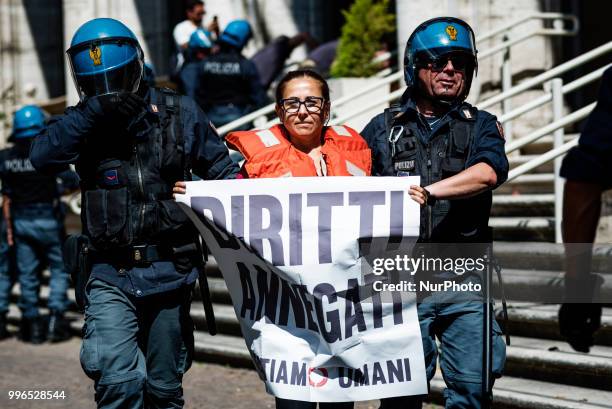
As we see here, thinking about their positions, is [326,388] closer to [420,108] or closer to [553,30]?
[420,108]

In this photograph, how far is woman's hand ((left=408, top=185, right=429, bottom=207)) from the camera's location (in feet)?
13.4

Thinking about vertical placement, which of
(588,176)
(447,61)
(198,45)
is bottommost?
(588,176)

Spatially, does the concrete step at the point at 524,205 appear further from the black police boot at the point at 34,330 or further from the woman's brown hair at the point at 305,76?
the black police boot at the point at 34,330

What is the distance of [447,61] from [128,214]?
1531 mm

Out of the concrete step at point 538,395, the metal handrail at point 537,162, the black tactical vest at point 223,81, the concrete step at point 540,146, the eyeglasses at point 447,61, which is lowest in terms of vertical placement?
the concrete step at point 538,395

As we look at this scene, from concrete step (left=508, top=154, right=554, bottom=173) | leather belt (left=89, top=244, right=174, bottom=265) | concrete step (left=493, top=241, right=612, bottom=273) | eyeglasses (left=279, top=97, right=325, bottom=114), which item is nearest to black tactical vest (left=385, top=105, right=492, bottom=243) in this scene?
eyeglasses (left=279, top=97, right=325, bottom=114)

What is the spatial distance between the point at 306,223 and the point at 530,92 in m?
6.08

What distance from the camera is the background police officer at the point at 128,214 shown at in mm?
4254

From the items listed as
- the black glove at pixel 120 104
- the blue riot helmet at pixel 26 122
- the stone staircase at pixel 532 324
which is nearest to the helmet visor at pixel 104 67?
the black glove at pixel 120 104

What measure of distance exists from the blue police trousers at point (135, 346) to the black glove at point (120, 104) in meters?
0.75

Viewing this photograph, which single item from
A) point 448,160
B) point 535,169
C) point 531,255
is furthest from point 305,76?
point 535,169

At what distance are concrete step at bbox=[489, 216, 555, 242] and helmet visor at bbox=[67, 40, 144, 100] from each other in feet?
11.8

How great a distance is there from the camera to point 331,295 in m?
4.16

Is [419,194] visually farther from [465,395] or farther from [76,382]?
[76,382]
